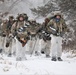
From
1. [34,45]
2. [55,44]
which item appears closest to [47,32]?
[55,44]

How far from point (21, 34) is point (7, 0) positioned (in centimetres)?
3456

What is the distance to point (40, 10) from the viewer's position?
75.2 ft

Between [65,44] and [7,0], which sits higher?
[7,0]

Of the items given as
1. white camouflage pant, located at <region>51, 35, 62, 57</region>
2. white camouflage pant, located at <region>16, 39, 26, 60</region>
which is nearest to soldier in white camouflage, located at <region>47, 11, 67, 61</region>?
white camouflage pant, located at <region>51, 35, 62, 57</region>

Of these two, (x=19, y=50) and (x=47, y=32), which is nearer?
(x=19, y=50)

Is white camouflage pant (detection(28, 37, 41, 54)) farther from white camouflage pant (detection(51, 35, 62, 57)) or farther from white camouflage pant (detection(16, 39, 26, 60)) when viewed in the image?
white camouflage pant (detection(51, 35, 62, 57))

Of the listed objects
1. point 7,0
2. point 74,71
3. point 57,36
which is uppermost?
point 7,0

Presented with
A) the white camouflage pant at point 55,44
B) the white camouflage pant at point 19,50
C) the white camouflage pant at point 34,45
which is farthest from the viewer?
the white camouflage pant at point 34,45

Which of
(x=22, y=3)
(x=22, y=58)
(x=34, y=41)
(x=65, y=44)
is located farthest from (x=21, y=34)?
(x=22, y=3)

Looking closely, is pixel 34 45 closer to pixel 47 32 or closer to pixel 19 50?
pixel 47 32

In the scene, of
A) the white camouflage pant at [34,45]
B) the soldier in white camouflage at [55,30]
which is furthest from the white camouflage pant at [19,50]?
the white camouflage pant at [34,45]

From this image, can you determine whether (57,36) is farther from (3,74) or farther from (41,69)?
(3,74)

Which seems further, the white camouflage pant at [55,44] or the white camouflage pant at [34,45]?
the white camouflage pant at [34,45]

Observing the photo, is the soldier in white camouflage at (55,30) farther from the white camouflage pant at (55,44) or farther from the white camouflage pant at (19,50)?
the white camouflage pant at (19,50)
